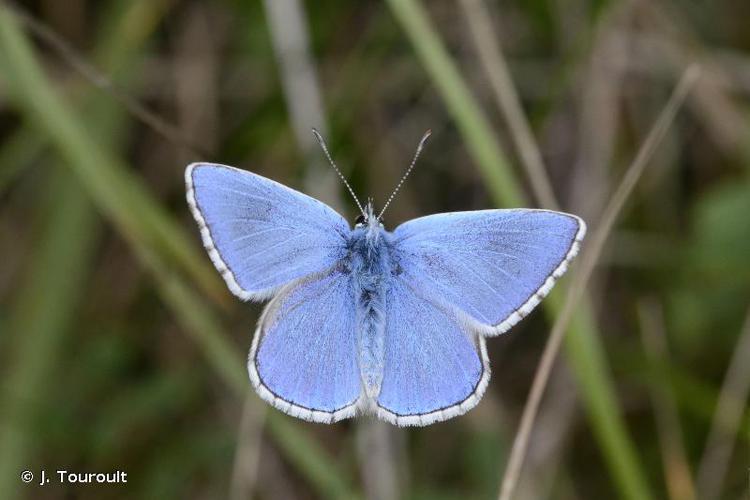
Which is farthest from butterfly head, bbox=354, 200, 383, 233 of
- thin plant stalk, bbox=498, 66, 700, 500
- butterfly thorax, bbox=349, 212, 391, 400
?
thin plant stalk, bbox=498, 66, 700, 500

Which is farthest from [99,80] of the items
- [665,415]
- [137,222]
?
[665,415]

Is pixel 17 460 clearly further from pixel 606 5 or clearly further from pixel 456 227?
pixel 606 5

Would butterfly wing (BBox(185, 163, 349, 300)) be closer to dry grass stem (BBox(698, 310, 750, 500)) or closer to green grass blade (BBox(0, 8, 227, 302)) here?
green grass blade (BBox(0, 8, 227, 302))

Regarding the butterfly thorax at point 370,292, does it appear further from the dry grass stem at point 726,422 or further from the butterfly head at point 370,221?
the dry grass stem at point 726,422

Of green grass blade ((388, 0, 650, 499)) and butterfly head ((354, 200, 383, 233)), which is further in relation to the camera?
butterfly head ((354, 200, 383, 233))

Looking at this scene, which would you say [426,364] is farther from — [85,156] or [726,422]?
[726,422]

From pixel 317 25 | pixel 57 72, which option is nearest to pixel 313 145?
pixel 317 25
